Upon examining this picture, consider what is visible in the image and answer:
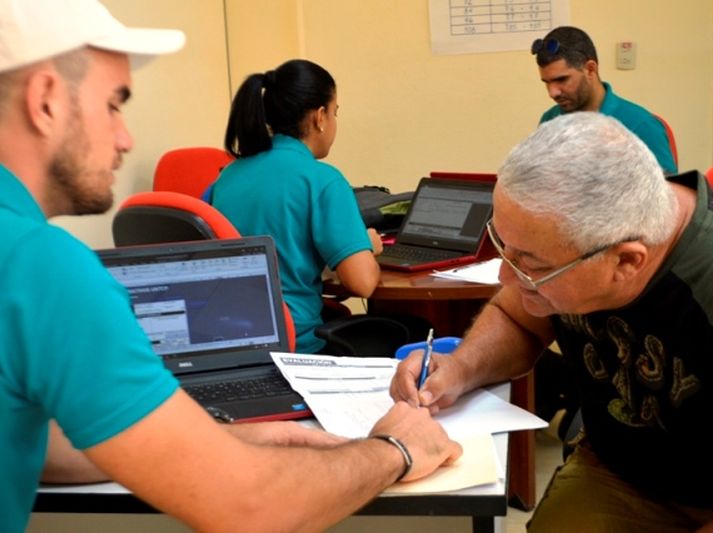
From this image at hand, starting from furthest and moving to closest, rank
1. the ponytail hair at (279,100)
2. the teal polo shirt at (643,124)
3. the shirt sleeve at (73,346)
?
the teal polo shirt at (643,124) → the ponytail hair at (279,100) → the shirt sleeve at (73,346)

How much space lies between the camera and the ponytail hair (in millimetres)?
2717

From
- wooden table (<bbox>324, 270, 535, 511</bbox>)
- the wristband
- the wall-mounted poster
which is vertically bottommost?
wooden table (<bbox>324, 270, 535, 511</bbox>)

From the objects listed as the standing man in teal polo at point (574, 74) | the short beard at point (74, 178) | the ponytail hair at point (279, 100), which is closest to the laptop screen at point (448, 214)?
the ponytail hair at point (279, 100)

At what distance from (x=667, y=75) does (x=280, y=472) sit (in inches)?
157

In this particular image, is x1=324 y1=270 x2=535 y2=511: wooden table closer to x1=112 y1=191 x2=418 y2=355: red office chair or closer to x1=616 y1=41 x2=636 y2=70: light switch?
x1=112 y1=191 x2=418 y2=355: red office chair

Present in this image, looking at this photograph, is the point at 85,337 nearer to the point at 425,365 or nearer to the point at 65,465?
the point at 65,465

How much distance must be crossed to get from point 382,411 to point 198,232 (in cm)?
71

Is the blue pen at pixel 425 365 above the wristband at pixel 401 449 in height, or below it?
above

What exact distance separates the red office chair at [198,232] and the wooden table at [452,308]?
Result: 0.10 meters

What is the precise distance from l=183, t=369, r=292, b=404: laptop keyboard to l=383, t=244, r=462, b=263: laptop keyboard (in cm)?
125

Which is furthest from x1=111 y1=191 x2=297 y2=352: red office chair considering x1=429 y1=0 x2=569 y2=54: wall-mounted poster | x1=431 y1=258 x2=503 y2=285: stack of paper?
x1=429 y1=0 x2=569 y2=54: wall-mounted poster

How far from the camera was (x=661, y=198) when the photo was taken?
131cm

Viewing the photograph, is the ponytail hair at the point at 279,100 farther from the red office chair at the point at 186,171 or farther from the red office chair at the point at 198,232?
the red office chair at the point at 186,171

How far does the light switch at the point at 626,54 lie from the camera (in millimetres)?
4531
